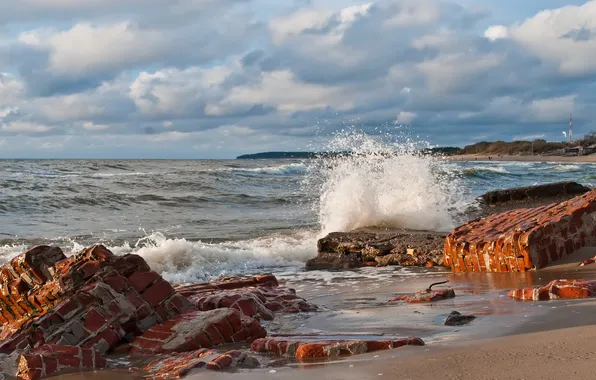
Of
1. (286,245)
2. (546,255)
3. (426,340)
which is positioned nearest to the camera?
(426,340)

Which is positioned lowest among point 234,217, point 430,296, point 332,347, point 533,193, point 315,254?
point 315,254

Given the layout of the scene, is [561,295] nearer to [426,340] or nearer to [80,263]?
[426,340]

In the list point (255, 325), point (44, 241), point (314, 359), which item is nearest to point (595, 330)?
point (314, 359)

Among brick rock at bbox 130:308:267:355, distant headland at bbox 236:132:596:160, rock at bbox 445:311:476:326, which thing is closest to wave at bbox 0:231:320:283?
brick rock at bbox 130:308:267:355

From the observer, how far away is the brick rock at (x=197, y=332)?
4855 mm

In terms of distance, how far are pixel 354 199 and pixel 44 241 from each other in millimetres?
6386

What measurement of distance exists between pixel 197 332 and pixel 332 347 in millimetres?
1208

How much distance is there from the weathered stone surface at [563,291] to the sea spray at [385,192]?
7.41 meters

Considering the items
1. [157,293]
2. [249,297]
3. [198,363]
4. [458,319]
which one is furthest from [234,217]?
[198,363]

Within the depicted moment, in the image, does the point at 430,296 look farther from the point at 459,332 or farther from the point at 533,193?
the point at 533,193

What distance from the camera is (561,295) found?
5.53 m

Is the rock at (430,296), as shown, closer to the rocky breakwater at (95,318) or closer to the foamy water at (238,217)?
the rocky breakwater at (95,318)

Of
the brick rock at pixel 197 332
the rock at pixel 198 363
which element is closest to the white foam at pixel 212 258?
the brick rock at pixel 197 332

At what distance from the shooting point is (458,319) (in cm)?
498
